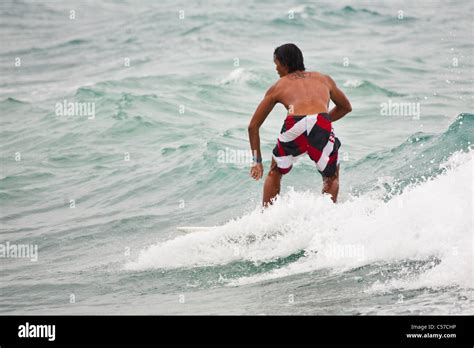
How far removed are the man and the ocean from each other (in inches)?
21.3

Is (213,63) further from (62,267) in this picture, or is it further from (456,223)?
(456,223)

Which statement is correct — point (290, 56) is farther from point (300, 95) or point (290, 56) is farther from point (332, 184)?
point (332, 184)

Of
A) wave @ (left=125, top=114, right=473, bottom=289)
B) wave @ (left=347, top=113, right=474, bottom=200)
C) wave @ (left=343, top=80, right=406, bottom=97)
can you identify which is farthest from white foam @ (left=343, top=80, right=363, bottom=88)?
wave @ (left=125, top=114, right=473, bottom=289)

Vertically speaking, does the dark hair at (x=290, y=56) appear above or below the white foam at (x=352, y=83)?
above

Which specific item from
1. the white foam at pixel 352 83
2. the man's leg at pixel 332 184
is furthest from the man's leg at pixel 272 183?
the white foam at pixel 352 83

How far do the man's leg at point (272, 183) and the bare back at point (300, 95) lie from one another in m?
0.64

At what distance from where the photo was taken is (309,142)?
26.1 feet

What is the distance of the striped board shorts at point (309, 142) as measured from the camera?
7.88 m

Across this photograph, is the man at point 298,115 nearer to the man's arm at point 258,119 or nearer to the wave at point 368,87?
the man's arm at point 258,119

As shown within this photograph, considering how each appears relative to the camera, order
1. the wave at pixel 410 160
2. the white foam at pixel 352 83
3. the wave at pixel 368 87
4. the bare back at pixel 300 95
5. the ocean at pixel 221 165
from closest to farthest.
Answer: the ocean at pixel 221 165 < the bare back at pixel 300 95 < the wave at pixel 410 160 < the wave at pixel 368 87 < the white foam at pixel 352 83

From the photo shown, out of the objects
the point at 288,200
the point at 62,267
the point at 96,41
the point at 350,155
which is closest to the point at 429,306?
the point at 288,200

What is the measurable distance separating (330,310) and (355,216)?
70.7 inches

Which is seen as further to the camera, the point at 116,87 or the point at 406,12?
the point at 406,12

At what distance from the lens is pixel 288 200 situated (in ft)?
27.8
